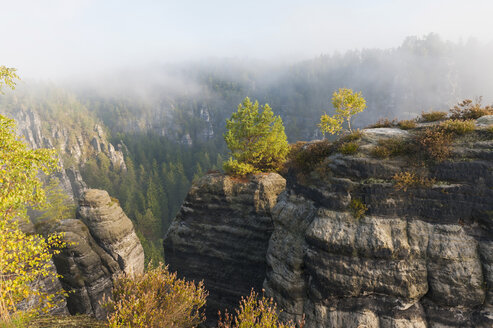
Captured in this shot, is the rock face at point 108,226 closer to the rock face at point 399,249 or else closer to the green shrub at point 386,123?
the rock face at point 399,249

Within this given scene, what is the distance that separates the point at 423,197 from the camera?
43.4 ft

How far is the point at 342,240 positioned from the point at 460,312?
21.7 feet

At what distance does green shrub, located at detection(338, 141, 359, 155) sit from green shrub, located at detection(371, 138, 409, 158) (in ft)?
3.61

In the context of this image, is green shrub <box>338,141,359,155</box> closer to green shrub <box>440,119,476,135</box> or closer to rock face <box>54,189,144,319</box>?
green shrub <box>440,119,476,135</box>

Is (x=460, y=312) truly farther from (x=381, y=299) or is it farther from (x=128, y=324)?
(x=128, y=324)

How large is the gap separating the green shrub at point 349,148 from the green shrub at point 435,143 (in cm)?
357

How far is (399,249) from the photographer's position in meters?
12.8

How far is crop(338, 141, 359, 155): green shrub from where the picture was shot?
15.6m

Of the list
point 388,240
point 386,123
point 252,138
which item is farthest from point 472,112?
→ point 252,138

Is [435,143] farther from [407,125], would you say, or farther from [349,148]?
[349,148]

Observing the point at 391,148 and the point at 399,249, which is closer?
the point at 399,249

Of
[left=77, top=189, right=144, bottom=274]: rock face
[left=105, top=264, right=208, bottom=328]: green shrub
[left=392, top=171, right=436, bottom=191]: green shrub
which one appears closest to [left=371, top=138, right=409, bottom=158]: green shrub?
[left=392, top=171, right=436, bottom=191]: green shrub

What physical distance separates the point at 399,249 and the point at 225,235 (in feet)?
52.9

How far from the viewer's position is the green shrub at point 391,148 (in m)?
14.6
